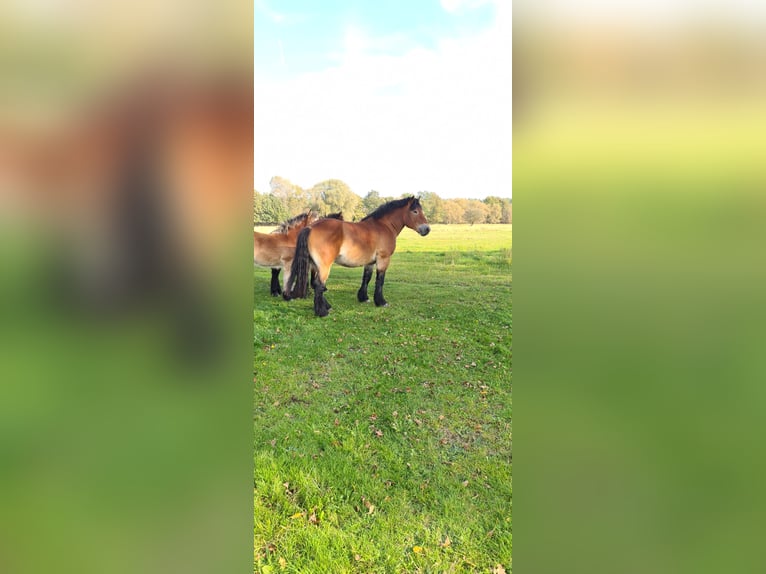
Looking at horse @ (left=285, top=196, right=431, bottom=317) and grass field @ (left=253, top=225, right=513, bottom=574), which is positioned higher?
horse @ (left=285, top=196, right=431, bottom=317)

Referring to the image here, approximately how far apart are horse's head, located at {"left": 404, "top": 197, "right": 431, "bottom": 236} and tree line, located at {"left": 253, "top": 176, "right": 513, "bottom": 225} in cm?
15

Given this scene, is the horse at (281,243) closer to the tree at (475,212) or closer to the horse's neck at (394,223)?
the horse's neck at (394,223)

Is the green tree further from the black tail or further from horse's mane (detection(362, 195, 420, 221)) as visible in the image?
horse's mane (detection(362, 195, 420, 221))

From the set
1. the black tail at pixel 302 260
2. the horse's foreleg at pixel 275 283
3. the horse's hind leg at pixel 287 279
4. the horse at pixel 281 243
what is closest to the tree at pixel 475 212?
the horse at pixel 281 243

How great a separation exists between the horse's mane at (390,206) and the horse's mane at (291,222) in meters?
1.36
